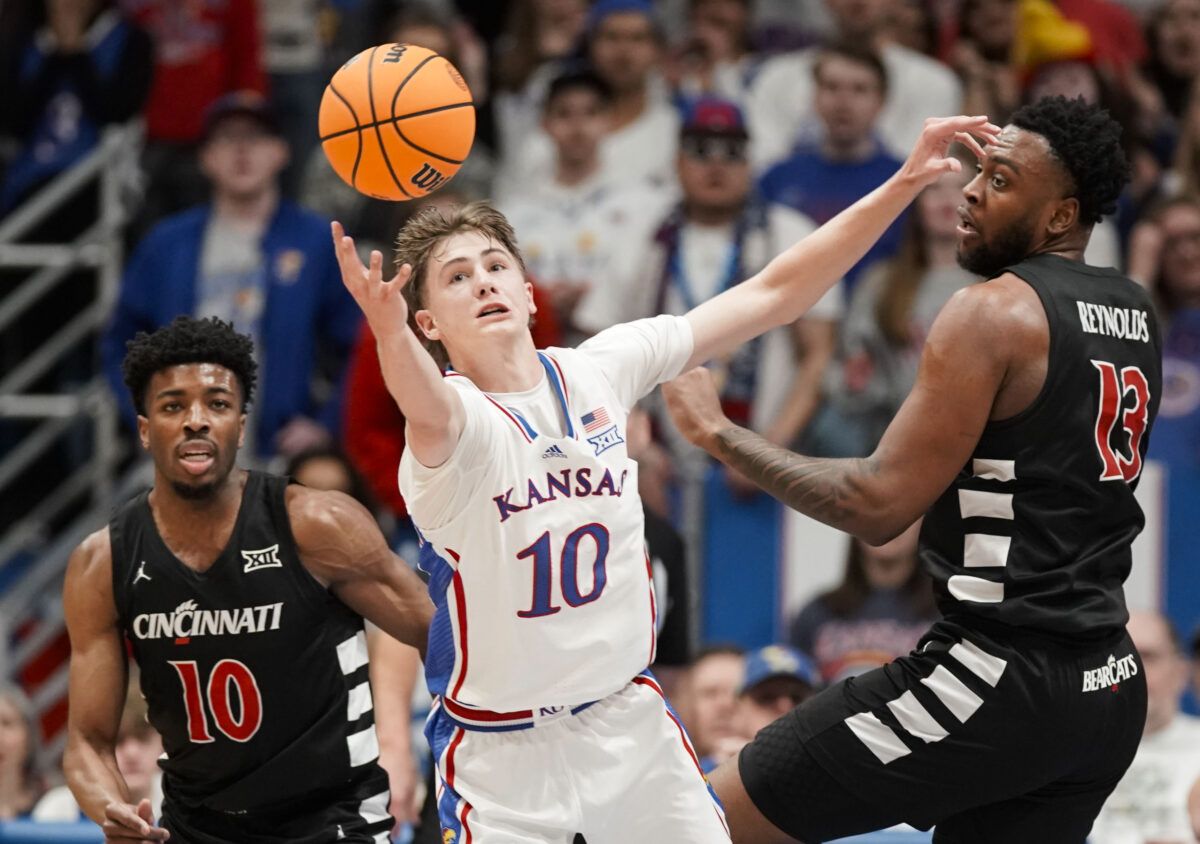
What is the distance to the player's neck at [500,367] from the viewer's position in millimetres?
4746

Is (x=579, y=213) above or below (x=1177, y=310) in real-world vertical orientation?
above

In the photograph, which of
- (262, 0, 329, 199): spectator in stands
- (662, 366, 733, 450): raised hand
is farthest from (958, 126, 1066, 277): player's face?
(262, 0, 329, 199): spectator in stands

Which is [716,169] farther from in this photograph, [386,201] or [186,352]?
[186,352]

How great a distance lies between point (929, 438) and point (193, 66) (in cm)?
663

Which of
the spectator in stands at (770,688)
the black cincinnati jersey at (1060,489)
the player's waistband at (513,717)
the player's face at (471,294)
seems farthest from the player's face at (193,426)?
the spectator in stands at (770,688)

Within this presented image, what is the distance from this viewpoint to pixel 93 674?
5.22 m

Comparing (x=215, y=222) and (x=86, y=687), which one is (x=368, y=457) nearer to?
(x=215, y=222)

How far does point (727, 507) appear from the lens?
28.8 feet

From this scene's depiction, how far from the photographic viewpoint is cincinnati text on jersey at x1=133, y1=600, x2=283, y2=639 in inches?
204

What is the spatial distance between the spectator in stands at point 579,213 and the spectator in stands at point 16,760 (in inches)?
123

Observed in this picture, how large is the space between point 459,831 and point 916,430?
1.55 m

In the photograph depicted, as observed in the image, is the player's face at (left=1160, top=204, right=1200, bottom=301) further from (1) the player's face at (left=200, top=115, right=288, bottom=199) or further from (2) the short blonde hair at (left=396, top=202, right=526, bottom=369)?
(2) the short blonde hair at (left=396, top=202, right=526, bottom=369)

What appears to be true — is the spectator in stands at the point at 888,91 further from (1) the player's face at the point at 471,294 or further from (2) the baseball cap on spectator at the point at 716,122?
(1) the player's face at the point at 471,294

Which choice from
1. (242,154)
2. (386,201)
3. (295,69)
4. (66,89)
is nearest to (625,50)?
(386,201)
